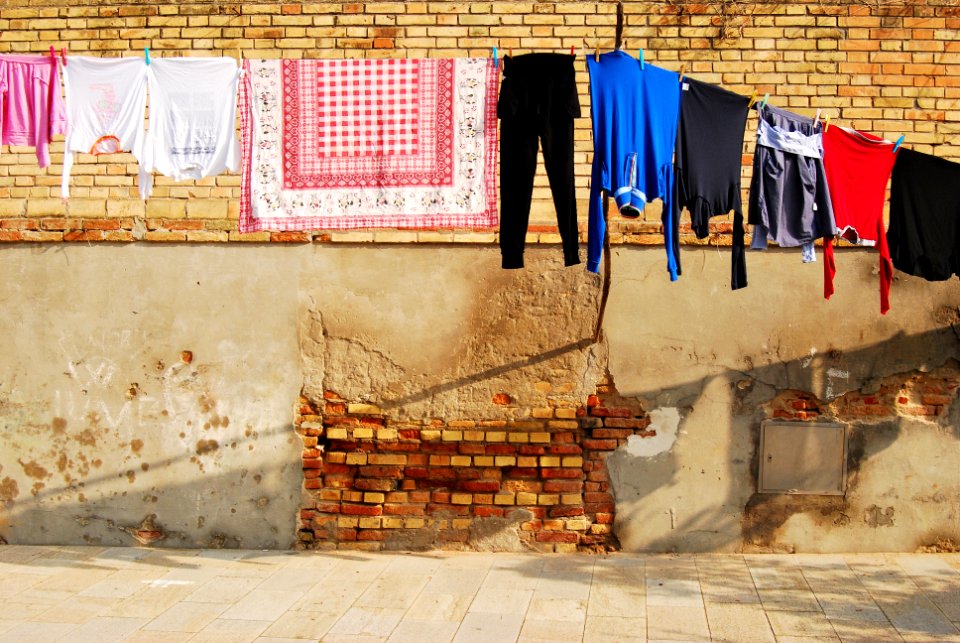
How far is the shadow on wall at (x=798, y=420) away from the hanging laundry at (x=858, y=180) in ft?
3.33

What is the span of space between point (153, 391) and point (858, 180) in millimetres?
4840

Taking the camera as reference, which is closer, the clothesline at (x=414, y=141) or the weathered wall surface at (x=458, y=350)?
the clothesline at (x=414, y=141)

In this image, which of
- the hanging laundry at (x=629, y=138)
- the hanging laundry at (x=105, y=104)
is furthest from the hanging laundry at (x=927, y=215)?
the hanging laundry at (x=105, y=104)

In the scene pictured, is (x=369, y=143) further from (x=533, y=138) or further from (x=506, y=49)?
(x=506, y=49)

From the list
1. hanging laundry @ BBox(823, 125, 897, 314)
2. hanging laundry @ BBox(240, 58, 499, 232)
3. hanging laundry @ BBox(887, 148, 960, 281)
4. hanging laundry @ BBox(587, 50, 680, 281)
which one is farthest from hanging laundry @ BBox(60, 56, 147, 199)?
hanging laundry @ BBox(887, 148, 960, 281)

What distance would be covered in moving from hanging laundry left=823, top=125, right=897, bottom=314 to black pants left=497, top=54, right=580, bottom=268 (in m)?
1.60

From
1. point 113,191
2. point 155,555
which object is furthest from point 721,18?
point 155,555

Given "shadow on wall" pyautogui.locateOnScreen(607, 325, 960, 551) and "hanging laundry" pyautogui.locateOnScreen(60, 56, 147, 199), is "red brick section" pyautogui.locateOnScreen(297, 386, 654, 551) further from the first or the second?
"hanging laundry" pyautogui.locateOnScreen(60, 56, 147, 199)

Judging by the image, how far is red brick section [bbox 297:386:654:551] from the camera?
6145 millimetres

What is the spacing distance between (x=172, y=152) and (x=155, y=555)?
2770 millimetres

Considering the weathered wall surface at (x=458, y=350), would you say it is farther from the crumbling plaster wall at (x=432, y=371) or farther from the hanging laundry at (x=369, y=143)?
the hanging laundry at (x=369, y=143)

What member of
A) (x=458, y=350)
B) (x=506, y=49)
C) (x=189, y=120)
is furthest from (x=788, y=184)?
(x=189, y=120)

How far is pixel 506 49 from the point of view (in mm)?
6125

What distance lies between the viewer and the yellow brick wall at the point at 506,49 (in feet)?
19.9
